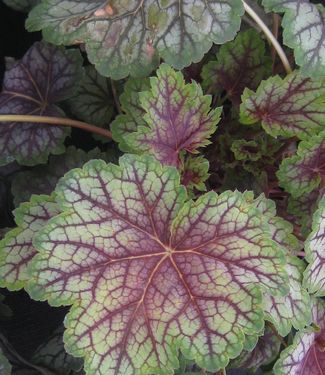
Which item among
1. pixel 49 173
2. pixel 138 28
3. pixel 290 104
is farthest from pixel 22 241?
pixel 290 104

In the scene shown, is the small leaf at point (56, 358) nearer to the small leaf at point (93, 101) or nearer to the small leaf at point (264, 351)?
the small leaf at point (264, 351)

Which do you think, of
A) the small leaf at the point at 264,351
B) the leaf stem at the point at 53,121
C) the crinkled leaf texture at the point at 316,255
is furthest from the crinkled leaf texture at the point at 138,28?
the small leaf at the point at 264,351

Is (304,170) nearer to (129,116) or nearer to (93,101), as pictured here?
(129,116)

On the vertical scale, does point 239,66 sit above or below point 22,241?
above

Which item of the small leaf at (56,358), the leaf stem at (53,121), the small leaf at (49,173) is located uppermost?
the leaf stem at (53,121)

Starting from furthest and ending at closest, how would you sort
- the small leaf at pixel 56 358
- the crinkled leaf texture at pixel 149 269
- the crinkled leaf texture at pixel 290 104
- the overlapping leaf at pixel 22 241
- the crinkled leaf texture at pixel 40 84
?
1. the crinkled leaf texture at pixel 40 84
2. the small leaf at pixel 56 358
3. the crinkled leaf texture at pixel 290 104
4. the overlapping leaf at pixel 22 241
5. the crinkled leaf texture at pixel 149 269

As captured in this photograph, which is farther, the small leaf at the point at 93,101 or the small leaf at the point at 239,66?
the small leaf at the point at 93,101

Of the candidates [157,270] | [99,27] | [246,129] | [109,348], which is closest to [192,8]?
[99,27]
